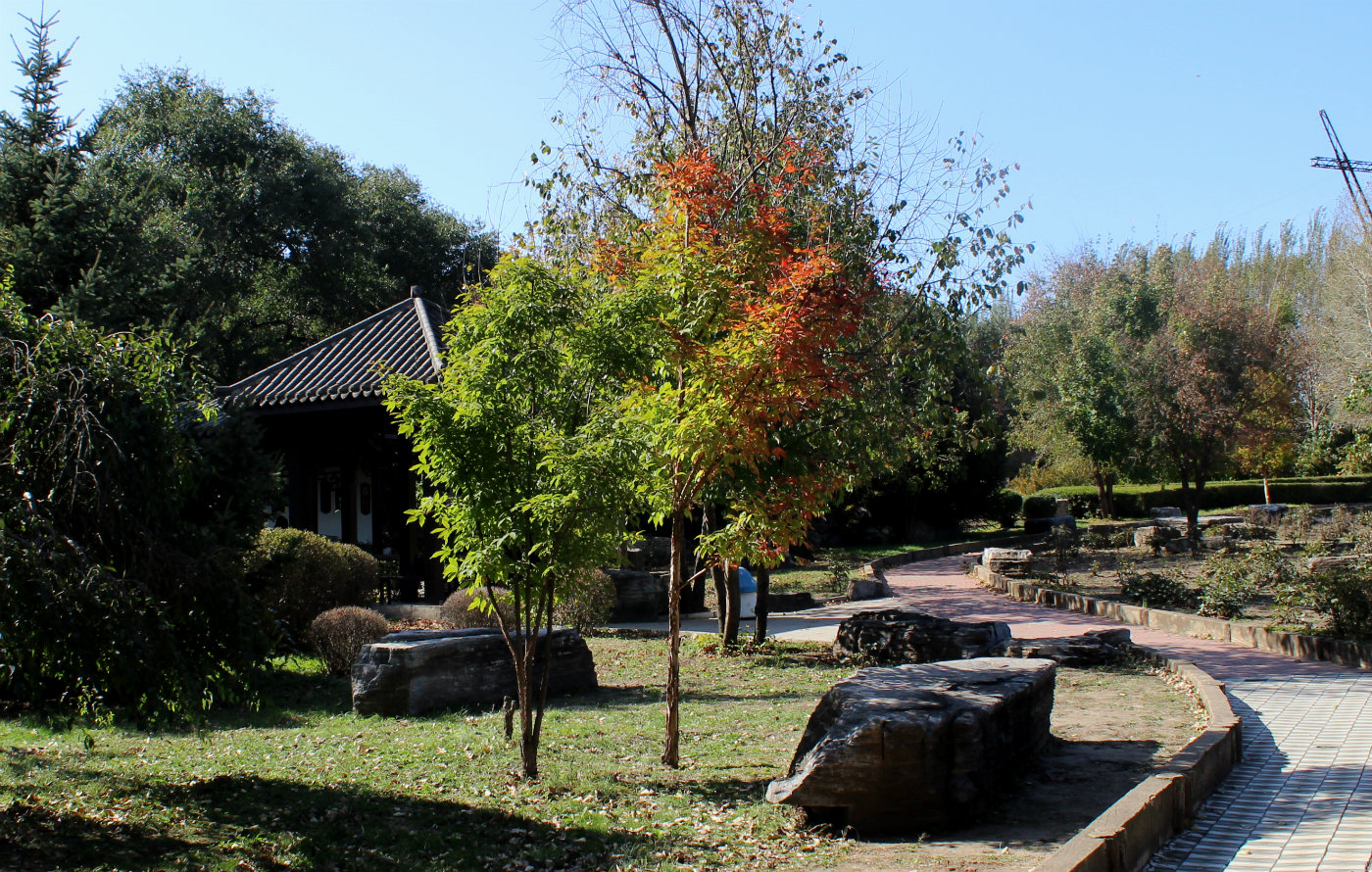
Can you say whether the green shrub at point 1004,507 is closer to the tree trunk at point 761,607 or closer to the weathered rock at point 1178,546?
the weathered rock at point 1178,546

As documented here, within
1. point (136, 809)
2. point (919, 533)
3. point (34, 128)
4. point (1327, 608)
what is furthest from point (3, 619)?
point (919, 533)

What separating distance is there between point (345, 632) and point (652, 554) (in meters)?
9.85

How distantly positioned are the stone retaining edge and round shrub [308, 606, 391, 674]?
23.9ft

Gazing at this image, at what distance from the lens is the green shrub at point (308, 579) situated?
443 inches

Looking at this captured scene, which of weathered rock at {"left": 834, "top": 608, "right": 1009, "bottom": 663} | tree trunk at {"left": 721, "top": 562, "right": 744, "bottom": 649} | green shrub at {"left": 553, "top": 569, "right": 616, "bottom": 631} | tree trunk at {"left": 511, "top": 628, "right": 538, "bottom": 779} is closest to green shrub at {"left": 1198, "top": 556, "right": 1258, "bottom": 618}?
weathered rock at {"left": 834, "top": 608, "right": 1009, "bottom": 663}

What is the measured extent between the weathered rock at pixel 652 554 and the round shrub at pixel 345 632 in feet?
29.5

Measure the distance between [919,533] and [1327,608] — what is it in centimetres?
2048

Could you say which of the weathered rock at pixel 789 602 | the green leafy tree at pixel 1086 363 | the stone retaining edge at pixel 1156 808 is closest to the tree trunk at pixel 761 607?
the weathered rock at pixel 789 602

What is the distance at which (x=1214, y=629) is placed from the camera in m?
12.9

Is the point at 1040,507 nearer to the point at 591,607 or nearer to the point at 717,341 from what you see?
the point at 591,607

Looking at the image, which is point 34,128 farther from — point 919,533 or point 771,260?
point 919,533

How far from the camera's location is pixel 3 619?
4305mm

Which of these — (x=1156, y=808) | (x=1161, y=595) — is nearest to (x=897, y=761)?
(x=1156, y=808)

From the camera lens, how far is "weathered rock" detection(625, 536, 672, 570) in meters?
19.3
